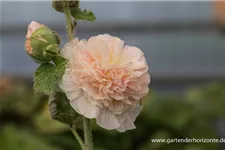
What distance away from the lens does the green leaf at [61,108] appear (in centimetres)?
42

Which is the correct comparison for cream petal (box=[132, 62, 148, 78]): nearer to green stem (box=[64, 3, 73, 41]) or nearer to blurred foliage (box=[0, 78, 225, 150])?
green stem (box=[64, 3, 73, 41])

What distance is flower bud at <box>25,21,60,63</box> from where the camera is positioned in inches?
15.5

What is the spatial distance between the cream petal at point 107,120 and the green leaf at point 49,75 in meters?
0.04

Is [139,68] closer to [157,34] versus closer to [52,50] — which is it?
[52,50]

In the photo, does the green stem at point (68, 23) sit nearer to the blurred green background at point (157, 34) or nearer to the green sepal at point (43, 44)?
the green sepal at point (43, 44)

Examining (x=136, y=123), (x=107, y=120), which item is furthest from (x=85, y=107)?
(x=136, y=123)

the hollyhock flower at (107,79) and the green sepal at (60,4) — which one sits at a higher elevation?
the green sepal at (60,4)

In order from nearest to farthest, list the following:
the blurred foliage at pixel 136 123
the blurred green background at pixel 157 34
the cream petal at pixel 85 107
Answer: the cream petal at pixel 85 107 < the blurred foliage at pixel 136 123 < the blurred green background at pixel 157 34

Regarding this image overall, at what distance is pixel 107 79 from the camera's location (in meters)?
0.40

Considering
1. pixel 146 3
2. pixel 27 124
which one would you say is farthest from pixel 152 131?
pixel 146 3

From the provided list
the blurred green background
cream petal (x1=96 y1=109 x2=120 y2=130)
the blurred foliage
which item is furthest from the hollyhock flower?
the blurred green background

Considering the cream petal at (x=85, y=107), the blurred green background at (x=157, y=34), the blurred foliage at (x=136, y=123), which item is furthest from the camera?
the blurred green background at (x=157, y=34)

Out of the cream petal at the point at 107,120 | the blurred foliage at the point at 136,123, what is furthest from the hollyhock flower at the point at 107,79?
the blurred foliage at the point at 136,123

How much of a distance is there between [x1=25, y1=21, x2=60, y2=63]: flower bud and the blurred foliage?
765 millimetres
